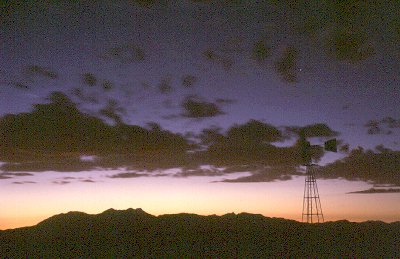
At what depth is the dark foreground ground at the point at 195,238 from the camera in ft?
210

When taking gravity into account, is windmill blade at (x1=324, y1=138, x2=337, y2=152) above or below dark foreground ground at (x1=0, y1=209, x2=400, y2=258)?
above

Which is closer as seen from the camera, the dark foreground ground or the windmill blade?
the windmill blade

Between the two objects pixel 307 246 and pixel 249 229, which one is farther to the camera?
pixel 249 229

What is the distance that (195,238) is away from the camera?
82562 millimetres

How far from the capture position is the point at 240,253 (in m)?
64.8

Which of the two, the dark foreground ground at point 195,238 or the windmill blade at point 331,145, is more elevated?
the windmill blade at point 331,145

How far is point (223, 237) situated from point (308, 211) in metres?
46.5

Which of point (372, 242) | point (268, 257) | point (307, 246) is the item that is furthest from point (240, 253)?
point (372, 242)

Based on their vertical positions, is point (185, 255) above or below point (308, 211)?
below

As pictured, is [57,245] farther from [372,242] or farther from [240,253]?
[372,242]

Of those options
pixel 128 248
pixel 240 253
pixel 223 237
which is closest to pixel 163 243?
pixel 128 248

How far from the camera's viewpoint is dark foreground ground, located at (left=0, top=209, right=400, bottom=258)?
63.9m

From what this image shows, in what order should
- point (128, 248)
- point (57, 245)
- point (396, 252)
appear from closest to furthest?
point (396, 252)
point (128, 248)
point (57, 245)

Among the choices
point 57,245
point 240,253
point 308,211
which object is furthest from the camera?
point 57,245
